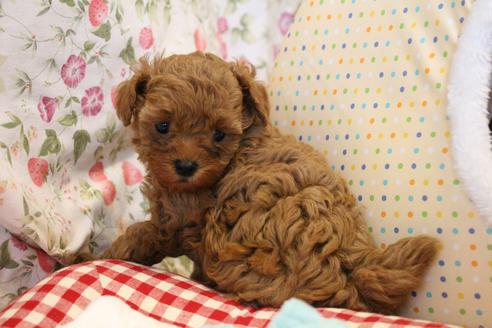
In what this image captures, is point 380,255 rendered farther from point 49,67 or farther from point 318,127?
point 49,67

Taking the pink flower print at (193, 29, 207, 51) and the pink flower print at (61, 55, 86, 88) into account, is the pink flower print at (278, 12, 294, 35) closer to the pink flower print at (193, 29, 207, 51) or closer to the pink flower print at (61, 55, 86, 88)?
the pink flower print at (193, 29, 207, 51)

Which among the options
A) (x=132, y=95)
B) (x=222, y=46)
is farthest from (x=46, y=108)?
(x=222, y=46)

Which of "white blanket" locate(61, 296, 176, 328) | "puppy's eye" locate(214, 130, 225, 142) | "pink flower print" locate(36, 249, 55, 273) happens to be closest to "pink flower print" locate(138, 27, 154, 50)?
"puppy's eye" locate(214, 130, 225, 142)

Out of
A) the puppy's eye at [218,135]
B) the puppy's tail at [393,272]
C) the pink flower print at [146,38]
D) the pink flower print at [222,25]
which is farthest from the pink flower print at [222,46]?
the puppy's tail at [393,272]

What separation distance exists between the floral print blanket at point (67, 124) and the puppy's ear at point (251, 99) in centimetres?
50

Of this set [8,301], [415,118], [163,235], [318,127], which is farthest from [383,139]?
[8,301]

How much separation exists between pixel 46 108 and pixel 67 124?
0.09 metres

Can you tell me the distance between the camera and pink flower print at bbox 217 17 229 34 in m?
2.50

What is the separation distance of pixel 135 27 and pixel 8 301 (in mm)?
932

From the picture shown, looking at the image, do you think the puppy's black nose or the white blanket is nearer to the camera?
the white blanket

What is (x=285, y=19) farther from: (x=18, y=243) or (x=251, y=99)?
(x=18, y=243)

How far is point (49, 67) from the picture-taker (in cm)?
176

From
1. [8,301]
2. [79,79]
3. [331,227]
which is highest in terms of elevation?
[79,79]

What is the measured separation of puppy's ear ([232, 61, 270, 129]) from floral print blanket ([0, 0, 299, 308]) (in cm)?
50
